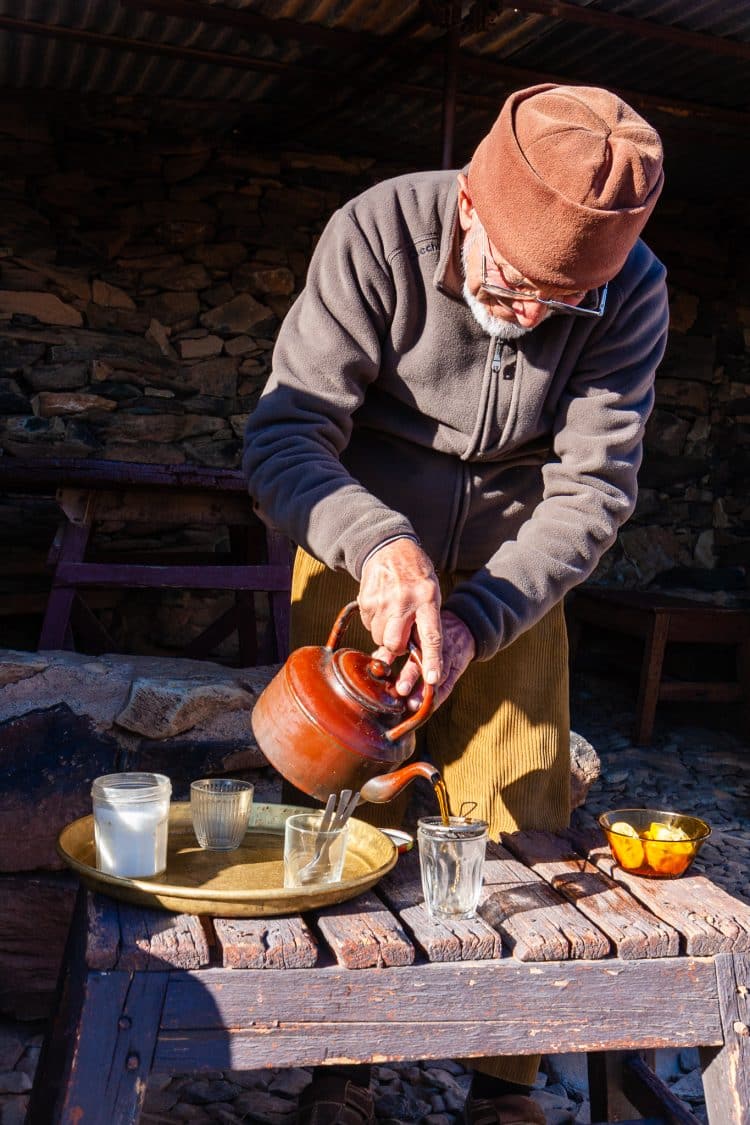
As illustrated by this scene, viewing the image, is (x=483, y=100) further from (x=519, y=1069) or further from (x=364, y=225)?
(x=519, y=1069)

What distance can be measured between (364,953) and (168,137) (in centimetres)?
498

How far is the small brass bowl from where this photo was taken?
1.77 meters

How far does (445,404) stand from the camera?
2.11 metres

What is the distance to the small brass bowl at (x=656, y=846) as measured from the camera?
5.81 ft

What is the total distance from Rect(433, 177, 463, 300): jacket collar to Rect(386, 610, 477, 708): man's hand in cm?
60

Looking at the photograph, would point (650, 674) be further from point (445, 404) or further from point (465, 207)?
point (465, 207)

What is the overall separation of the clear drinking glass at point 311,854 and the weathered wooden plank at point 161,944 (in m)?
0.19

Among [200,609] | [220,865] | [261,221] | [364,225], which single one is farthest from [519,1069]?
[261,221]

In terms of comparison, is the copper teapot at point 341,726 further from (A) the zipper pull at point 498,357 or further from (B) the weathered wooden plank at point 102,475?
(B) the weathered wooden plank at point 102,475

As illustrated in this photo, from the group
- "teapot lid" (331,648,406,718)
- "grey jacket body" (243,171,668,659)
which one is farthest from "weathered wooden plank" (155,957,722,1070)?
"grey jacket body" (243,171,668,659)

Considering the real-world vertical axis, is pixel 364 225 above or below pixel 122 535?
above

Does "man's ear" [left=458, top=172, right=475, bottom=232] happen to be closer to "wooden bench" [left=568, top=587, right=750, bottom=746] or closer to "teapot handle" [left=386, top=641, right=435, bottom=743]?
"teapot handle" [left=386, top=641, right=435, bottom=743]

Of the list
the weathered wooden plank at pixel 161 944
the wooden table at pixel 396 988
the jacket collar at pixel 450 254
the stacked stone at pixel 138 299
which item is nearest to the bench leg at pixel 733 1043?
the wooden table at pixel 396 988

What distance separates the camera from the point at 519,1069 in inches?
80.8
